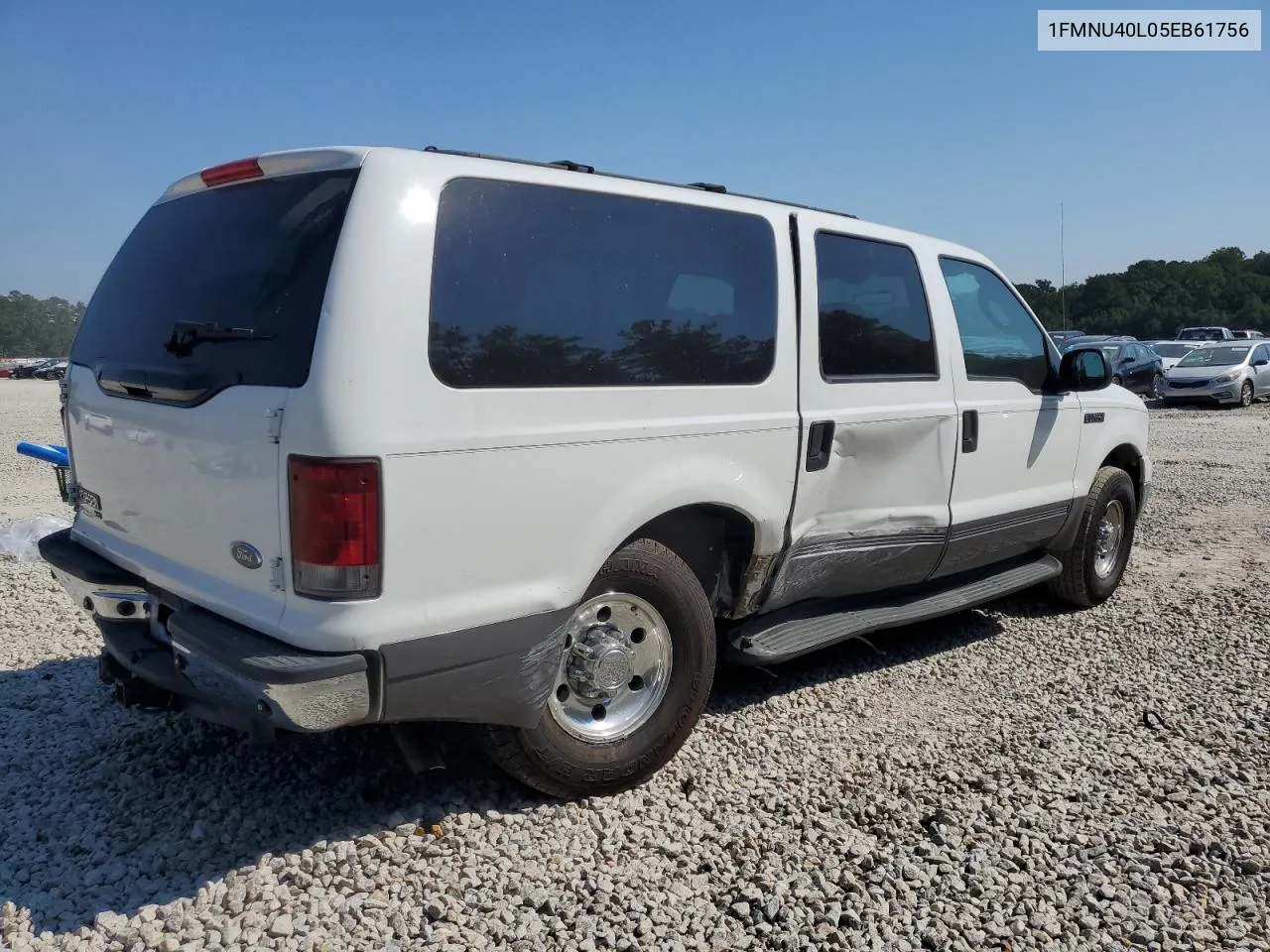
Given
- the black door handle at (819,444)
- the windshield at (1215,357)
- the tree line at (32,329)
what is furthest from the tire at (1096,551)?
the tree line at (32,329)

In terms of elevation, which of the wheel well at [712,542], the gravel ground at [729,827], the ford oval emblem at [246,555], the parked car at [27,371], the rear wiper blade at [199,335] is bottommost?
the gravel ground at [729,827]

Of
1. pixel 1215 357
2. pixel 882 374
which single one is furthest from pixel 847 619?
pixel 1215 357

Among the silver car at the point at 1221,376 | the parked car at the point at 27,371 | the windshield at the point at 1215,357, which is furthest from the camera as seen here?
the parked car at the point at 27,371

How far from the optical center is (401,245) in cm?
267

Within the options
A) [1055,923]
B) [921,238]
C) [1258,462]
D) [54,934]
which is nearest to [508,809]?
[54,934]

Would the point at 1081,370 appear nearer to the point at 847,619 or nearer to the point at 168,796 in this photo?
the point at 847,619

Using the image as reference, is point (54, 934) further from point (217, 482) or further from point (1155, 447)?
point (1155, 447)

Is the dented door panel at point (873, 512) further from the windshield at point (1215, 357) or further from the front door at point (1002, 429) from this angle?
the windshield at point (1215, 357)

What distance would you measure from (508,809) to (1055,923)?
1719 millimetres

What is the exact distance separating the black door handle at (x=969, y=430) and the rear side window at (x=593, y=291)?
134cm

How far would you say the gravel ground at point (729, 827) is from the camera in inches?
106

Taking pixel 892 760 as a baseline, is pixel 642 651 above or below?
above

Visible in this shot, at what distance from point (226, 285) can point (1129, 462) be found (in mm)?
5369

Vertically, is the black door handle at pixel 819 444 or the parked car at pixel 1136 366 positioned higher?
the parked car at pixel 1136 366
